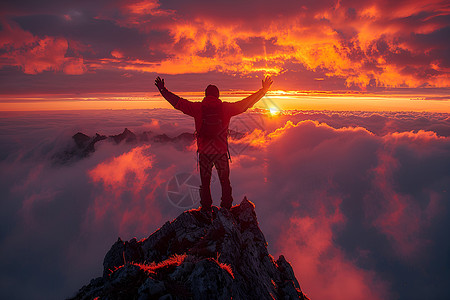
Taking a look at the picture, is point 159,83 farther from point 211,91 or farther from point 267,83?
point 267,83

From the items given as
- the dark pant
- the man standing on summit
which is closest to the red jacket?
the man standing on summit

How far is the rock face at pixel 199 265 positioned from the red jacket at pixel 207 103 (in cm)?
273

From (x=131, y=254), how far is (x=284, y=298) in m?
7.46

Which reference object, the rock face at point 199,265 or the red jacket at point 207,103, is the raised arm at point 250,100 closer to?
the red jacket at point 207,103

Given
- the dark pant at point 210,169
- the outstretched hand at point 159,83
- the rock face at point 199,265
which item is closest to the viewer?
the rock face at point 199,265

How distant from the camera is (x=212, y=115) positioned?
25.3ft

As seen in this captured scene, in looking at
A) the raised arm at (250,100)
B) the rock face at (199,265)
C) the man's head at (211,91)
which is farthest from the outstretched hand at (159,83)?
the rock face at (199,265)

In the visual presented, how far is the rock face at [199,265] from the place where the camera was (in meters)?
4.41

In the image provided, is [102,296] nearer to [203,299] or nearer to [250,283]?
[203,299]

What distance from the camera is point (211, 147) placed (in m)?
8.08

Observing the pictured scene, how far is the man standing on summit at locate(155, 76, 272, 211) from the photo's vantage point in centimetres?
760

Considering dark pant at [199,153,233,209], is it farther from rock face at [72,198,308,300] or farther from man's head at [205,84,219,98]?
man's head at [205,84,219,98]

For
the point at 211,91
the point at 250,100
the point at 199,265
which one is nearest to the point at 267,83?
the point at 250,100

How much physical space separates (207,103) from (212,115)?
1.55 feet
